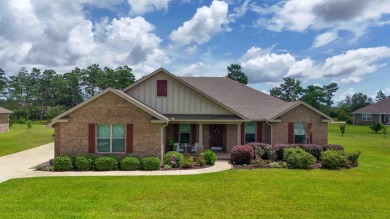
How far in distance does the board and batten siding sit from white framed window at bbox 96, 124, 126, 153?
14.5 ft

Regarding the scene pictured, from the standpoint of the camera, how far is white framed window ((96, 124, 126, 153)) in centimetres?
1833

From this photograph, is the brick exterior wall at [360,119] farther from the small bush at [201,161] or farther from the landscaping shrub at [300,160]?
the small bush at [201,161]

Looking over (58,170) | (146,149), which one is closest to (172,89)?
(146,149)

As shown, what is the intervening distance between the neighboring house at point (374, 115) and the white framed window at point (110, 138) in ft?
207

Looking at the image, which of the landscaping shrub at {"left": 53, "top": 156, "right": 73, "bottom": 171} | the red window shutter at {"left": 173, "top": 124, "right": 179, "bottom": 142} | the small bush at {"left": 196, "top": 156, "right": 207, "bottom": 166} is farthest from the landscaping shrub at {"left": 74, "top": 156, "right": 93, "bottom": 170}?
the red window shutter at {"left": 173, "top": 124, "right": 179, "bottom": 142}

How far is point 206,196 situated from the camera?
458 inches

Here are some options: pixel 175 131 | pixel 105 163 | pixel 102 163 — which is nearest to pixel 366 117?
pixel 175 131

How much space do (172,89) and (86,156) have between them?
7.77 meters

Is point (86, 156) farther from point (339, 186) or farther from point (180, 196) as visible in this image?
point (339, 186)

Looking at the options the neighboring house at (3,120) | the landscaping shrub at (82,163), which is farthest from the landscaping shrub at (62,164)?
the neighboring house at (3,120)

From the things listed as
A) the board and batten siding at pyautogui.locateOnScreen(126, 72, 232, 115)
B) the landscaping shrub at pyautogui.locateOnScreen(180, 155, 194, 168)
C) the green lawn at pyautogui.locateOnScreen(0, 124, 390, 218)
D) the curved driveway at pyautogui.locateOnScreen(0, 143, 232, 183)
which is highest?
the board and batten siding at pyautogui.locateOnScreen(126, 72, 232, 115)

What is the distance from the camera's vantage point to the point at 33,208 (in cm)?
1009

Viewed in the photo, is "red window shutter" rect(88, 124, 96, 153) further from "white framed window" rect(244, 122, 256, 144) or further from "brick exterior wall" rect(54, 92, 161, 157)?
"white framed window" rect(244, 122, 256, 144)

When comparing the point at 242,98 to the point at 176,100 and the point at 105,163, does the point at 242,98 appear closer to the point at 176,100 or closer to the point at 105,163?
the point at 176,100
